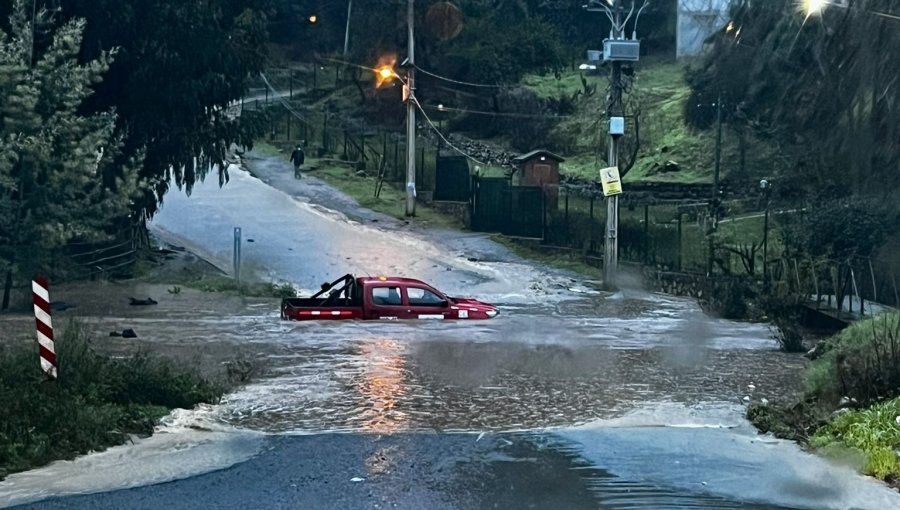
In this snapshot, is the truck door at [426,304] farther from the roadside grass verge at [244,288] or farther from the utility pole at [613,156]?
the utility pole at [613,156]

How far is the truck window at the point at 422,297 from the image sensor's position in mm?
23438

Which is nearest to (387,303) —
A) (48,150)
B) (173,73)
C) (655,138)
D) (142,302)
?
(142,302)

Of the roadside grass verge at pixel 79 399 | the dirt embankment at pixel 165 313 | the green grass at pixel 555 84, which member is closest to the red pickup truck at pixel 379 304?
the dirt embankment at pixel 165 313

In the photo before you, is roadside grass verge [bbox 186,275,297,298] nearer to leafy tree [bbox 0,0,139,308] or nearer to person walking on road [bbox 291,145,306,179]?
leafy tree [bbox 0,0,139,308]

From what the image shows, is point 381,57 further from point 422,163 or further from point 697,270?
point 697,270

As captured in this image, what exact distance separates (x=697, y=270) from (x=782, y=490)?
2392cm

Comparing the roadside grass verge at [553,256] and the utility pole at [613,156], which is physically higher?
the utility pole at [613,156]

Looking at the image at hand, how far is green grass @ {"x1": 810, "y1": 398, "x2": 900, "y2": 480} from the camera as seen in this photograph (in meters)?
9.54

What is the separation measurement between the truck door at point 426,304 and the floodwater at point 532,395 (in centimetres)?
66

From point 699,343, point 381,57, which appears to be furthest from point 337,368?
point 381,57

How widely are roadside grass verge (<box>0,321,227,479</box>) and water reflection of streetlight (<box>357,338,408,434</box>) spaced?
1.88m

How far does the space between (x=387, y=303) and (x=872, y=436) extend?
13803mm

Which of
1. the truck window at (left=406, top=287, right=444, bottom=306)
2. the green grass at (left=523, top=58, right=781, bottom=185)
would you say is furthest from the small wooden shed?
the truck window at (left=406, top=287, right=444, bottom=306)

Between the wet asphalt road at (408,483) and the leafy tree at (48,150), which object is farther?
the leafy tree at (48,150)
